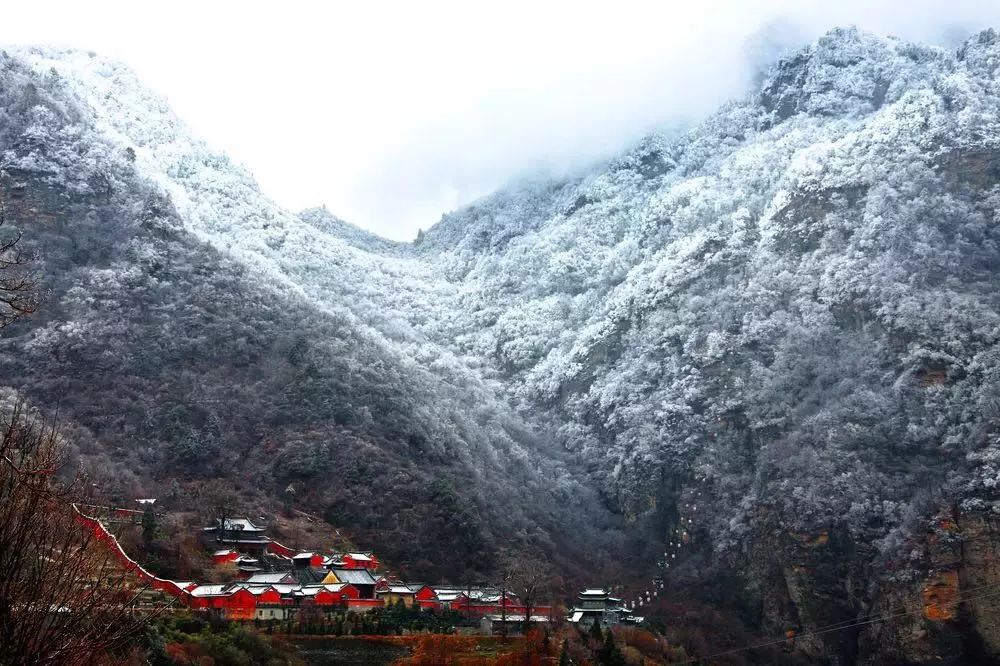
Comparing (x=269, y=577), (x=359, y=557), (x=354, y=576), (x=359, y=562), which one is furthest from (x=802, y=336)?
(x=269, y=577)

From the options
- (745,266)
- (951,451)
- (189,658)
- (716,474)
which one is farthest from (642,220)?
(189,658)

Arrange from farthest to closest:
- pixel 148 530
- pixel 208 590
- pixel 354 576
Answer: pixel 354 576
pixel 148 530
pixel 208 590

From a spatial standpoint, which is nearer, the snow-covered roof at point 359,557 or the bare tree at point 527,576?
the snow-covered roof at point 359,557

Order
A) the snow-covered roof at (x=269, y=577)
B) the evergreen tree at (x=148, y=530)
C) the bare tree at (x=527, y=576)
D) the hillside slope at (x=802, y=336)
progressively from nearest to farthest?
the snow-covered roof at (x=269, y=577) → the evergreen tree at (x=148, y=530) → the bare tree at (x=527, y=576) → the hillside slope at (x=802, y=336)

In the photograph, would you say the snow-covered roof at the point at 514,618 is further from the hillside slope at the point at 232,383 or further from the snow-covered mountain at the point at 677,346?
the snow-covered mountain at the point at 677,346

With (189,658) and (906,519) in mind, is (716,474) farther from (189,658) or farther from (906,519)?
(189,658)

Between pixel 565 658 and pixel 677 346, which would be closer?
pixel 565 658

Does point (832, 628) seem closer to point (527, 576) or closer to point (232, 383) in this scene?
point (527, 576)

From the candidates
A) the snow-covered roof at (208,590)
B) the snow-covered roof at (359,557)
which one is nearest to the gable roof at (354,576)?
the snow-covered roof at (359,557)

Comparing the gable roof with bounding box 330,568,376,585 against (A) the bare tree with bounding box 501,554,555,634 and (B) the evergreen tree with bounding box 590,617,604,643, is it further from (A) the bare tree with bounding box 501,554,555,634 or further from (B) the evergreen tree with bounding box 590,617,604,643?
(B) the evergreen tree with bounding box 590,617,604,643
